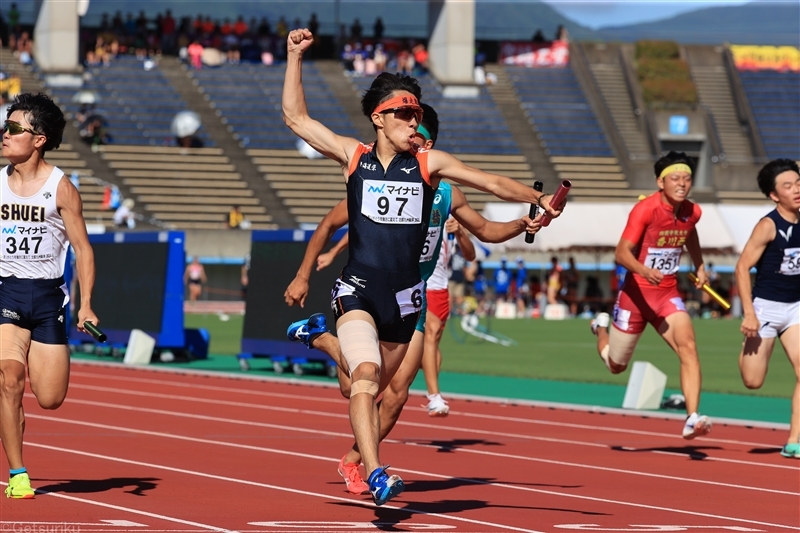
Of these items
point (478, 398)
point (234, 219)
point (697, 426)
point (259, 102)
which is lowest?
point (697, 426)

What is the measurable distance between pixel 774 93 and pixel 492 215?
21.8m

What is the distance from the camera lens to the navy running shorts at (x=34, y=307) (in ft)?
28.7

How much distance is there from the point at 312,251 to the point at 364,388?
1.51 meters

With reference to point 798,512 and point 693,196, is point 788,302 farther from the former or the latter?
point 693,196

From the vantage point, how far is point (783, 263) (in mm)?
11734

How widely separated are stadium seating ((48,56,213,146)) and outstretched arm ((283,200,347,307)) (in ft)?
125

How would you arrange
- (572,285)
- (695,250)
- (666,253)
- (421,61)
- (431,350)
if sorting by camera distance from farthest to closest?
(421,61) → (572,285) → (431,350) → (695,250) → (666,253)

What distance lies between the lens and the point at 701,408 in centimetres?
1622

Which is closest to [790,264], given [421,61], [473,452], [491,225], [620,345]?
[620,345]

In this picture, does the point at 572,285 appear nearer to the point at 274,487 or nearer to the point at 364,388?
the point at 274,487

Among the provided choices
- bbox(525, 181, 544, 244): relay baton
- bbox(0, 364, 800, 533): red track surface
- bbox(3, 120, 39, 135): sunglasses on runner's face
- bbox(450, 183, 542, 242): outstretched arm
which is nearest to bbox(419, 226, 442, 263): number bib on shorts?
bbox(450, 183, 542, 242): outstretched arm

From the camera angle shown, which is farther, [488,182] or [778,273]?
[778,273]

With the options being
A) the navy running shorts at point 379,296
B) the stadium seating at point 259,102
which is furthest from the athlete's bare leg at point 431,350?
the stadium seating at point 259,102

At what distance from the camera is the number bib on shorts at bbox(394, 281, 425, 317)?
816cm
